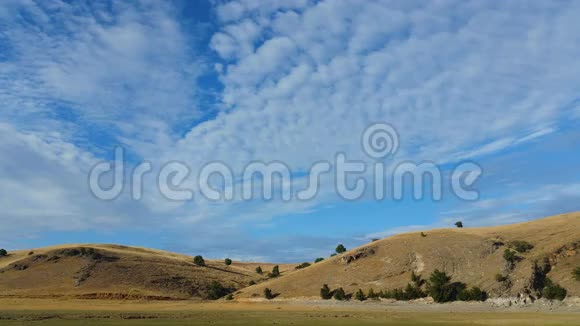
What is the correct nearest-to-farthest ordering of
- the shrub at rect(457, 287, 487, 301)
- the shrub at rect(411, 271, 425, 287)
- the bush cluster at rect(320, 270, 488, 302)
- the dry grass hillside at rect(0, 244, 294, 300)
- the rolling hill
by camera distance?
the shrub at rect(457, 287, 487, 301) → the bush cluster at rect(320, 270, 488, 302) → the rolling hill → the shrub at rect(411, 271, 425, 287) → the dry grass hillside at rect(0, 244, 294, 300)

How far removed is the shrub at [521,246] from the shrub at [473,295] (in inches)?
544

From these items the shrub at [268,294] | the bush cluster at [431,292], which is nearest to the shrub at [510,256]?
the bush cluster at [431,292]

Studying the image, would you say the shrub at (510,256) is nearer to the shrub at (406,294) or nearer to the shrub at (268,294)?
the shrub at (406,294)

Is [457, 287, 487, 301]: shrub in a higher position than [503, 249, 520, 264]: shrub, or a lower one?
lower

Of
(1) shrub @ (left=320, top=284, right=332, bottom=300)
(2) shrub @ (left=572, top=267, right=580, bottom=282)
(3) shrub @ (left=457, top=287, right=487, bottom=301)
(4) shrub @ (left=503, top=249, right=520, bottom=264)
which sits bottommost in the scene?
(3) shrub @ (left=457, top=287, right=487, bottom=301)

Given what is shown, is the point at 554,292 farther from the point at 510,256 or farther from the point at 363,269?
the point at 363,269

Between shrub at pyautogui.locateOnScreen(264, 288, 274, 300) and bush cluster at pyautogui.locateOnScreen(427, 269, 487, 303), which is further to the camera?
shrub at pyautogui.locateOnScreen(264, 288, 274, 300)

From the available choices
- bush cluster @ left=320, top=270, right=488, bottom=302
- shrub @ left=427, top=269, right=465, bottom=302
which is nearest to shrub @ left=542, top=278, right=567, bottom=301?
bush cluster @ left=320, top=270, right=488, bottom=302

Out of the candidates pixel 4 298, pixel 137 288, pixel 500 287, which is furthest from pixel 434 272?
pixel 4 298

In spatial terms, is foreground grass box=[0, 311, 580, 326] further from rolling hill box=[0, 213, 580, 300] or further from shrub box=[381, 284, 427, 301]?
rolling hill box=[0, 213, 580, 300]

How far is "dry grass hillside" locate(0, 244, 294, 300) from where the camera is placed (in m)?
88.2

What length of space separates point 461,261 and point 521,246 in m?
9.60

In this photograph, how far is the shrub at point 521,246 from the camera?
77069 mm

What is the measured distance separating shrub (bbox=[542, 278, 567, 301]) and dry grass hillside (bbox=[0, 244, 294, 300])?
59.6 meters
